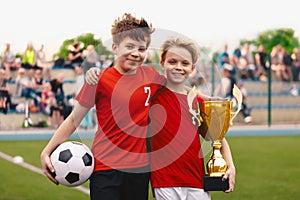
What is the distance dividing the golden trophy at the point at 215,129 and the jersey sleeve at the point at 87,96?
24.7 inches

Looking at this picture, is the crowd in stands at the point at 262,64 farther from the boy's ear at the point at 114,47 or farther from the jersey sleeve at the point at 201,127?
the boy's ear at the point at 114,47

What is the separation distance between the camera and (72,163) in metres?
4.54

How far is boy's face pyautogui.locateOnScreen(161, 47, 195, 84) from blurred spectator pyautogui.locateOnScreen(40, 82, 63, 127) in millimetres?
14098

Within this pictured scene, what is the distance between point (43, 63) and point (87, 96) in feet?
47.7

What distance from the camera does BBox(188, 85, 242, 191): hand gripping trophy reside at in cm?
452

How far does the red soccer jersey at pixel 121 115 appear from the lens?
14.6ft

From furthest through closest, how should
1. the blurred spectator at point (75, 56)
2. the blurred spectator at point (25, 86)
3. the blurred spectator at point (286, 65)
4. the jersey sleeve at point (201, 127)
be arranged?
the blurred spectator at point (286, 65), the blurred spectator at point (25, 86), the blurred spectator at point (75, 56), the jersey sleeve at point (201, 127)

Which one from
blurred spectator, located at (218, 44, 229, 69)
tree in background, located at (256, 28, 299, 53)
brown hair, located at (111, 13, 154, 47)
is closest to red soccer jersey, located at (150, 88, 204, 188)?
brown hair, located at (111, 13, 154, 47)

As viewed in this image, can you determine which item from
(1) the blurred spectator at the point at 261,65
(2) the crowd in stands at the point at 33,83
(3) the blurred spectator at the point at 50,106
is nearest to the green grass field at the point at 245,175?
(3) the blurred spectator at the point at 50,106

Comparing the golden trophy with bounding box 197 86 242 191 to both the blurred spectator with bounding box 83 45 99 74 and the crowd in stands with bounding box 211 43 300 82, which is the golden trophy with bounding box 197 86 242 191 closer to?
the blurred spectator with bounding box 83 45 99 74

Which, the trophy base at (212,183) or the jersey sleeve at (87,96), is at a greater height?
the jersey sleeve at (87,96)

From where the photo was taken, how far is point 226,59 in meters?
20.5

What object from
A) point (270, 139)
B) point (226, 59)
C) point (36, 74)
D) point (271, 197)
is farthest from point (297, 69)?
point (271, 197)

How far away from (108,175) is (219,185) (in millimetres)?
656
